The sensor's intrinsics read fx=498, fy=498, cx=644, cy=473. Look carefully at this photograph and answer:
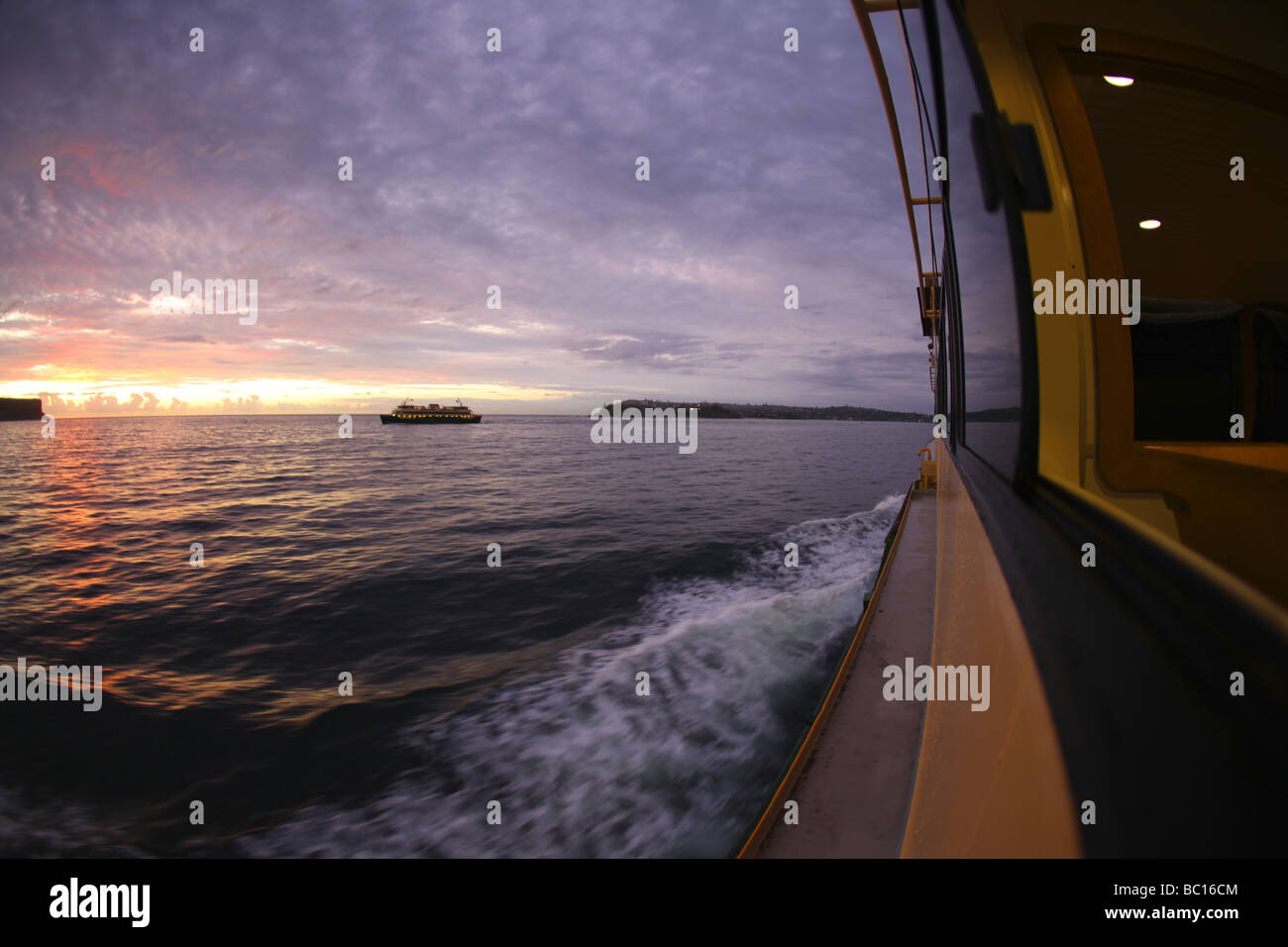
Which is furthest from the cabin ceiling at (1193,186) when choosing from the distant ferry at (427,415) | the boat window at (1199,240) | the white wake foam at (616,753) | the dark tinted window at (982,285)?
the distant ferry at (427,415)

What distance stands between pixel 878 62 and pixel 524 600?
28.2 ft

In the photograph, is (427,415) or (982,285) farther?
(427,415)

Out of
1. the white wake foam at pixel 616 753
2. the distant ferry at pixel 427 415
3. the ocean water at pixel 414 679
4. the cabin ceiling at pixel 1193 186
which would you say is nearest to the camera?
the cabin ceiling at pixel 1193 186

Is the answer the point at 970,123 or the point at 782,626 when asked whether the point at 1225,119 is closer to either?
the point at 970,123

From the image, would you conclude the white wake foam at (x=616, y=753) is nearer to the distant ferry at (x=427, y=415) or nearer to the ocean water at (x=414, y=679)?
the ocean water at (x=414, y=679)

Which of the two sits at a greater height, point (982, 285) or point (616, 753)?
point (982, 285)

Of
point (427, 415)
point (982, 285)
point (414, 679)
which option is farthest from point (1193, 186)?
point (427, 415)

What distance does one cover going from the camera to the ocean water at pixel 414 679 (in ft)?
13.3

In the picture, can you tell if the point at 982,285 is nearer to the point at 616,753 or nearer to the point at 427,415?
the point at 616,753

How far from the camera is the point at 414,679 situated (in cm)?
639

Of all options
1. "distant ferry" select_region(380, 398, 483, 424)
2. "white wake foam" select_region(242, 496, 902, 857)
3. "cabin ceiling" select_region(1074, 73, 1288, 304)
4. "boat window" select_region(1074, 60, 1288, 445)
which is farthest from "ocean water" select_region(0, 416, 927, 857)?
"distant ferry" select_region(380, 398, 483, 424)

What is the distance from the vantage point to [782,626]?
7402mm

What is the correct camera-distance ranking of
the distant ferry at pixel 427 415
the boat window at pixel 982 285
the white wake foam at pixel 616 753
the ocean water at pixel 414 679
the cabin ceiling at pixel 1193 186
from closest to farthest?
the boat window at pixel 982 285 < the cabin ceiling at pixel 1193 186 < the white wake foam at pixel 616 753 < the ocean water at pixel 414 679 < the distant ferry at pixel 427 415
